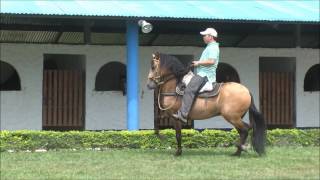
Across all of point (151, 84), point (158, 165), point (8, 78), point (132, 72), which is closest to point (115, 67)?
point (8, 78)

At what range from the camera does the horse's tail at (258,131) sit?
1095 centimetres

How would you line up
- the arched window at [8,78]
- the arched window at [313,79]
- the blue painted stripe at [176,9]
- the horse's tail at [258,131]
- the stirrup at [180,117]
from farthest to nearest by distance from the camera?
the arched window at [313,79], the arched window at [8,78], the blue painted stripe at [176,9], the horse's tail at [258,131], the stirrup at [180,117]

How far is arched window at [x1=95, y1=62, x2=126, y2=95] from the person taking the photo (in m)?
17.9

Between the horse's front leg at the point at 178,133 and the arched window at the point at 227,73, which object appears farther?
the arched window at the point at 227,73

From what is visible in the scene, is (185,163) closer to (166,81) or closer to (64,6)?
(166,81)

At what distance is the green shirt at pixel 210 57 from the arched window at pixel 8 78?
26.1 feet

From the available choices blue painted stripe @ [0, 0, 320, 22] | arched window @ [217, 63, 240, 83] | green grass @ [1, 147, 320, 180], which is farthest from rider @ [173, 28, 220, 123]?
arched window @ [217, 63, 240, 83]

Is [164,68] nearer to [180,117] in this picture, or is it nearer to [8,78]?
[180,117]

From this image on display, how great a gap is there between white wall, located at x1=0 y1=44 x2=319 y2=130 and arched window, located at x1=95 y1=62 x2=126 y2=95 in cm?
50

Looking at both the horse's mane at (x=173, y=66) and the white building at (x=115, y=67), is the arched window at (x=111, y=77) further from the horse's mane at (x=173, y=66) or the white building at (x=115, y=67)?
the horse's mane at (x=173, y=66)

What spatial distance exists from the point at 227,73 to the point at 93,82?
14.1ft

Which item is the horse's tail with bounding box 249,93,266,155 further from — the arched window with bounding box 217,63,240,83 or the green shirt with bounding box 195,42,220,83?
the arched window with bounding box 217,63,240,83

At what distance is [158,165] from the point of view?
9781 mm

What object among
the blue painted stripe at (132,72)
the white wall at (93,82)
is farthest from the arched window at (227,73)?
the blue painted stripe at (132,72)
